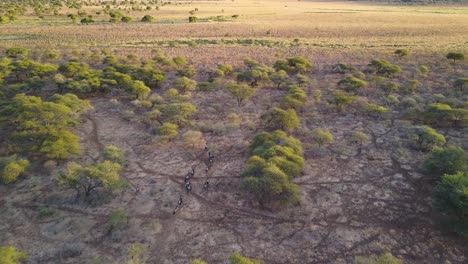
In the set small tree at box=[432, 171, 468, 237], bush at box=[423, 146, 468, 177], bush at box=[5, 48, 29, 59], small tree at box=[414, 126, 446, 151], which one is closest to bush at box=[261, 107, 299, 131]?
small tree at box=[414, 126, 446, 151]

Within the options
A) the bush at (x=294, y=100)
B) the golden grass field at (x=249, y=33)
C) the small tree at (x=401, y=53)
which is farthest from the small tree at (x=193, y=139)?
the small tree at (x=401, y=53)

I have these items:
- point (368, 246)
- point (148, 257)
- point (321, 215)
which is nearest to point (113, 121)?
point (148, 257)

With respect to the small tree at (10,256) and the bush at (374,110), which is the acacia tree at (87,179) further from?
the bush at (374,110)

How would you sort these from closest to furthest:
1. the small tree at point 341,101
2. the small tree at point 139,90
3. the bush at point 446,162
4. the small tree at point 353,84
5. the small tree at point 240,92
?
the bush at point 446,162, the small tree at point 341,101, the small tree at point 240,92, the small tree at point 139,90, the small tree at point 353,84

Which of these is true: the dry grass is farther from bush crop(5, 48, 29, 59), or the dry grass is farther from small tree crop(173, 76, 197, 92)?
small tree crop(173, 76, 197, 92)

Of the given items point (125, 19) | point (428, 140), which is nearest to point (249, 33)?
point (125, 19)

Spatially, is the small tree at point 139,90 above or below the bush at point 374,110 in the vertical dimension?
above
